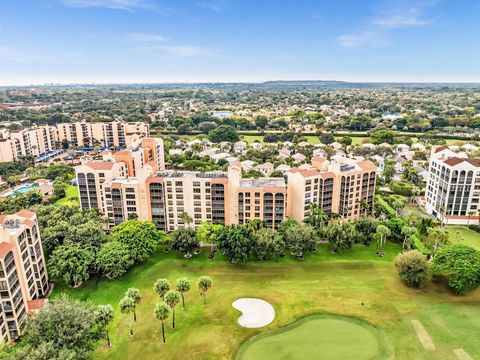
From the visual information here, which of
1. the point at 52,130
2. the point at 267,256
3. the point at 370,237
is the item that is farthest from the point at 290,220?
the point at 52,130

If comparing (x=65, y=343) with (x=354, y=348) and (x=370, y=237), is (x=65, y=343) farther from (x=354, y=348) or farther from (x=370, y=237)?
(x=370, y=237)

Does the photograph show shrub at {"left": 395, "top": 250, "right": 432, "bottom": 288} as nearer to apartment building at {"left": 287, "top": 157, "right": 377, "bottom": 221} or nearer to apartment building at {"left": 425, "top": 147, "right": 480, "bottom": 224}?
apartment building at {"left": 287, "top": 157, "right": 377, "bottom": 221}

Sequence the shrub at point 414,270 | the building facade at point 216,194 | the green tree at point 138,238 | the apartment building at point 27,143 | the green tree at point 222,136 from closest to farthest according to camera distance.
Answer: the shrub at point 414,270 → the green tree at point 138,238 → the building facade at point 216,194 → the apartment building at point 27,143 → the green tree at point 222,136

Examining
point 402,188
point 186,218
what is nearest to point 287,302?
point 186,218

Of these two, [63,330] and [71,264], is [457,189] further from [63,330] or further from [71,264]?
[63,330]

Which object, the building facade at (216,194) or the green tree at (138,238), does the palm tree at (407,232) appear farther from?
the green tree at (138,238)

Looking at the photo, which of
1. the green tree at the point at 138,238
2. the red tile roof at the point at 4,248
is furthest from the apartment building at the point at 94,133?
the red tile roof at the point at 4,248
